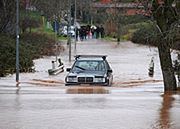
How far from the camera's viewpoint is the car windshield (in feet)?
89.9

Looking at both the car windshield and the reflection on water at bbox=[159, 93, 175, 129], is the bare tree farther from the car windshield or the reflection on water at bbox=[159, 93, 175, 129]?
the car windshield

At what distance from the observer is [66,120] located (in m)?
12.5

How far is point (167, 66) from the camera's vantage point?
22.4 meters

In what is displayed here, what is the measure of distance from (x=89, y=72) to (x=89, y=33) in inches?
2126

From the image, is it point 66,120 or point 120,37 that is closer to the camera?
Answer: point 66,120

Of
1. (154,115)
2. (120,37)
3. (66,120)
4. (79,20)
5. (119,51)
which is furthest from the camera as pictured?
(79,20)

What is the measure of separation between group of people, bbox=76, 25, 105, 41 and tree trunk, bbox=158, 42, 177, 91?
55171 millimetres

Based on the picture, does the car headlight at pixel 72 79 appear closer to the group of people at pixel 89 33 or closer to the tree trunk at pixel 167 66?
the tree trunk at pixel 167 66

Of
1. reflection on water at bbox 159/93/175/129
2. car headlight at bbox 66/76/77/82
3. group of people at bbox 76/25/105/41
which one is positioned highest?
group of people at bbox 76/25/105/41

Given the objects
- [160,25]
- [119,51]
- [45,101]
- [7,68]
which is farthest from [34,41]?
[45,101]

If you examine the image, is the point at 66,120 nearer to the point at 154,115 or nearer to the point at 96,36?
the point at 154,115

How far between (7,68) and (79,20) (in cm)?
6245

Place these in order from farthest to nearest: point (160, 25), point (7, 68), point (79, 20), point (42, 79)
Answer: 1. point (79, 20)
2. point (7, 68)
3. point (42, 79)
4. point (160, 25)

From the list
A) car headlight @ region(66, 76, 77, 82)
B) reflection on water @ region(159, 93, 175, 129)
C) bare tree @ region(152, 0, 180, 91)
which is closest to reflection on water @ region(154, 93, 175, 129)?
reflection on water @ region(159, 93, 175, 129)
